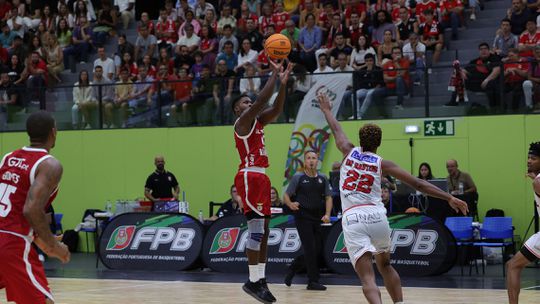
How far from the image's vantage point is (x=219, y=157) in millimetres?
22359

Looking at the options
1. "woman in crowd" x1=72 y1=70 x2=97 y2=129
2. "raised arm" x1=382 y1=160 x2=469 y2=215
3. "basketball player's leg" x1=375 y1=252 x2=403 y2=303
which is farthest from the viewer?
"woman in crowd" x1=72 y1=70 x2=97 y2=129

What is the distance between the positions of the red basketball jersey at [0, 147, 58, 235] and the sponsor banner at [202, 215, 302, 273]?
10.2 m

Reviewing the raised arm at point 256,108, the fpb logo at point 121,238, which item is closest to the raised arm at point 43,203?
the raised arm at point 256,108

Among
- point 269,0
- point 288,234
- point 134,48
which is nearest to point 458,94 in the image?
point 288,234

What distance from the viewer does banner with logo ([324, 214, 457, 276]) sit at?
651 inches

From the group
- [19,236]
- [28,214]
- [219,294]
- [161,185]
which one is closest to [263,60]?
[161,185]

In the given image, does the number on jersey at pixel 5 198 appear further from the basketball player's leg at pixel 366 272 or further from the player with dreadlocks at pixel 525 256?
the player with dreadlocks at pixel 525 256

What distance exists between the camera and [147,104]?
22.6 m

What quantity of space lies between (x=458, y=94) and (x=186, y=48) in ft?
24.2

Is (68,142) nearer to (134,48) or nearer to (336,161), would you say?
(134,48)

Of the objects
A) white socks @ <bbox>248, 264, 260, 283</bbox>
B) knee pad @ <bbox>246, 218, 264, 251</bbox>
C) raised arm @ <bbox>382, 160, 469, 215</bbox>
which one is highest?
raised arm @ <bbox>382, 160, 469, 215</bbox>

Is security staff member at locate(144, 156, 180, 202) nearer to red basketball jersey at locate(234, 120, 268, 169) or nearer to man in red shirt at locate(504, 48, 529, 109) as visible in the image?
man in red shirt at locate(504, 48, 529, 109)

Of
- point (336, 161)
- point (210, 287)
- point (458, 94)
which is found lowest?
point (210, 287)

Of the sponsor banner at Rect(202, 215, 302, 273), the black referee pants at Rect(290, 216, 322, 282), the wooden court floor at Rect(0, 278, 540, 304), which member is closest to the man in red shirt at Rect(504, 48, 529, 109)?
the sponsor banner at Rect(202, 215, 302, 273)
